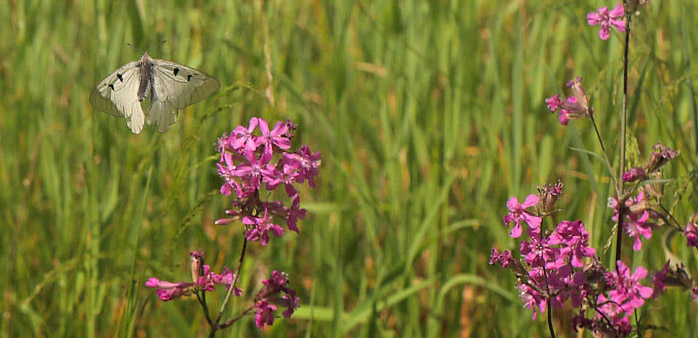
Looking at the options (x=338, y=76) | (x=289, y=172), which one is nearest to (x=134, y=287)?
(x=289, y=172)

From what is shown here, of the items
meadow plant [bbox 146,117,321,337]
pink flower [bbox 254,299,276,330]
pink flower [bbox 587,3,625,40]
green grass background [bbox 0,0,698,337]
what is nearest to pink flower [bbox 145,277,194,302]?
meadow plant [bbox 146,117,321,337]

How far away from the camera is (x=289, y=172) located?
1243 millimetres

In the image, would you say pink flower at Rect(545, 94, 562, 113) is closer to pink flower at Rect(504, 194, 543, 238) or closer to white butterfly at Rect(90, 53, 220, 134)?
pink flower at Rect(504, 194, 543, 238)

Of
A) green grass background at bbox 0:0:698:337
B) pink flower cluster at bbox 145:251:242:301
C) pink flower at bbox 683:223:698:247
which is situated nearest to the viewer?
pink flower at bbox 683:223:698:247

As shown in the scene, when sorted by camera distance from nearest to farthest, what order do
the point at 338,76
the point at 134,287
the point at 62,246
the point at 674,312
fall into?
the point at 134,287, the point at 674,312, the point at 62,246, the point at 338,76

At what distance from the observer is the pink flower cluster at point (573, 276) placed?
1188 mm

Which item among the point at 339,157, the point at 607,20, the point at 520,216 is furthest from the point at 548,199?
the point at 339,157

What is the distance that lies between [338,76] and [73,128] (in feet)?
2.72

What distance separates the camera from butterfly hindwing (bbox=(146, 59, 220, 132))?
4.58 ft

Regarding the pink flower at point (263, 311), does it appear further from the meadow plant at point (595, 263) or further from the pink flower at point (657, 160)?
the pink flower at point (657, 160)

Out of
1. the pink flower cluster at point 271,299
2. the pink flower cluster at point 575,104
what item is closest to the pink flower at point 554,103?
the pink flower cluster at point 575,104

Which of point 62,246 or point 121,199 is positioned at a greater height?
point 121,199

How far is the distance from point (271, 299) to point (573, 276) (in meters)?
0.47

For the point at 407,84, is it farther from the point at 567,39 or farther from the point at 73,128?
the point at 73,128
